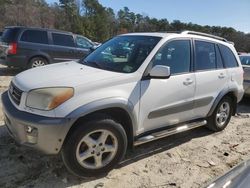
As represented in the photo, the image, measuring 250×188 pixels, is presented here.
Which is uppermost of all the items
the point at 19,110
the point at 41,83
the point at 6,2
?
the point at 6,2

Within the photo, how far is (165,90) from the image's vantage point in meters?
4.32

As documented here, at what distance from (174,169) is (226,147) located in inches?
55.4

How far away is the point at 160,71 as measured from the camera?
4047 mm

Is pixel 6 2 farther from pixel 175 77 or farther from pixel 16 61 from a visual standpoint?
pixel 175 77

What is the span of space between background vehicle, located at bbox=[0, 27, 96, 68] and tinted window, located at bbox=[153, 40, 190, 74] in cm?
596

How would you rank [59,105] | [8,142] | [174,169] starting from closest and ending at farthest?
[59,105] < [174,169] < [8,142]

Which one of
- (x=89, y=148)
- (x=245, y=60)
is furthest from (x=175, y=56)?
(x=245, y=60)

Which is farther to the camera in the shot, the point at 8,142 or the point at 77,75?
the point at 8,142

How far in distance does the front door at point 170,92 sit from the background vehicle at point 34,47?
19.9 feet

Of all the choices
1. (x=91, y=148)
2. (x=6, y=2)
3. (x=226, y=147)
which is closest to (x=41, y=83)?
(x=91, y=148)

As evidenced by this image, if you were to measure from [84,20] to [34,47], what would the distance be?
165 feet

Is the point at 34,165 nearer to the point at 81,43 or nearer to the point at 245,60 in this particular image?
the point at 245,60

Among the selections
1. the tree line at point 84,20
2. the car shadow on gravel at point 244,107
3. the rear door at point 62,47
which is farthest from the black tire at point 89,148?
the tree line at point 84,20

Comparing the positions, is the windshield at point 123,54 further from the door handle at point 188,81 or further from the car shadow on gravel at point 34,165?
the car shadow on gravel at point 34,165
